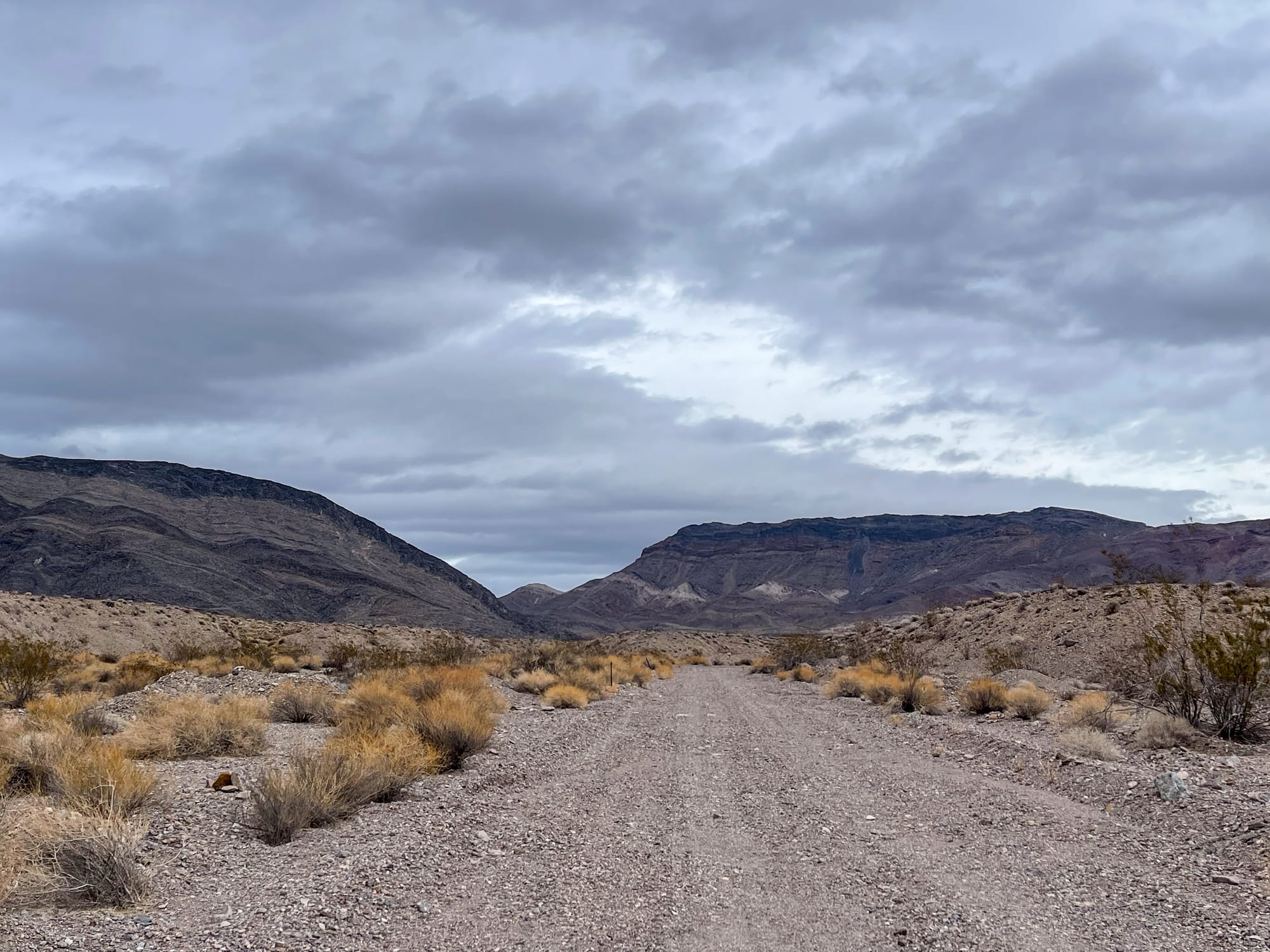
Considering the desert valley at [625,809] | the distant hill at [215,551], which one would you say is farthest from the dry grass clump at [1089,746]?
the distant hill at [215,551]

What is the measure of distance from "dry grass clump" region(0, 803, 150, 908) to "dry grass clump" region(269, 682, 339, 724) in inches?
457

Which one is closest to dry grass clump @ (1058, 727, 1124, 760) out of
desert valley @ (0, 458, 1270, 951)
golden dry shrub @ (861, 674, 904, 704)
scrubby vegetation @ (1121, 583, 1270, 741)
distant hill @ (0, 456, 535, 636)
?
desert valley @ (0, 458, 1270, 951)

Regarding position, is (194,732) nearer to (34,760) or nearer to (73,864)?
(34,760)

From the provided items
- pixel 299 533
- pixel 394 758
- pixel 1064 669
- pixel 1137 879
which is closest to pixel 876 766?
pixel 1137 879

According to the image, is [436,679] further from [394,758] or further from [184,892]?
[184,892]

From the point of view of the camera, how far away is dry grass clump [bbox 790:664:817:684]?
40094mm

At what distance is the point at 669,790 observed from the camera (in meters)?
12.6

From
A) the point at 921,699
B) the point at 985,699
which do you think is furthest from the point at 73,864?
the point at 921,699

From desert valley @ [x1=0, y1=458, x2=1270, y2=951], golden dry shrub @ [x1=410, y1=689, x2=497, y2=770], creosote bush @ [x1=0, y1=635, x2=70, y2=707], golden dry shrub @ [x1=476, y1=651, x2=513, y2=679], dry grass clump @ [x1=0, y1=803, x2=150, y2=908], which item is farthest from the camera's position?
golden dry shrub @ [x1=476, y1=651, x2=513, y2=679]

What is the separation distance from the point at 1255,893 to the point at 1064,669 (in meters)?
29.5

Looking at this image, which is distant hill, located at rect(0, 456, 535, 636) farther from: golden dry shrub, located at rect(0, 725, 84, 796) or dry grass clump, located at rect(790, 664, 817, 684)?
golden dry shrub, located at rect(0, 725, 84, 796)

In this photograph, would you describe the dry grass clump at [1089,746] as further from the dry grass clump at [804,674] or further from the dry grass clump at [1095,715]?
the dry grass clump at [804,674]

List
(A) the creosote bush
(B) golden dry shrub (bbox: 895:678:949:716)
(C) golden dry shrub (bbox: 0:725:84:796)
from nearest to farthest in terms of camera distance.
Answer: (C) golden dry shrub (bbox: 0:725:84:796)
(A) the creosote bush
(B) golden dry shrub (bbox: 895:678:949:716)

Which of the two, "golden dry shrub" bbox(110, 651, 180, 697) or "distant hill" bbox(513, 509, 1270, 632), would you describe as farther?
"distant hill" bbox(513, 509, 1270, 632)
